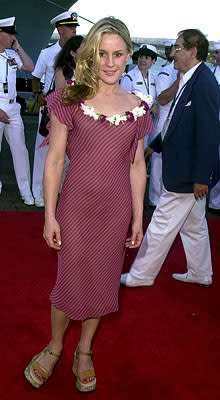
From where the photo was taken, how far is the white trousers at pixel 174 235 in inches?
123

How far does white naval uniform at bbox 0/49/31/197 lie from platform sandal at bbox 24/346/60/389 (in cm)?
316

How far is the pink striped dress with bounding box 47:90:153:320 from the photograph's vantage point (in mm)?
1933

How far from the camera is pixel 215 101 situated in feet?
9.52

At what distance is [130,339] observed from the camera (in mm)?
2676

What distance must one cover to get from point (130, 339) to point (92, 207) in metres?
1.03

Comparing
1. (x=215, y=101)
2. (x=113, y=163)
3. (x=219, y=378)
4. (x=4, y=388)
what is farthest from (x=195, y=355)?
(x=215, y=101)

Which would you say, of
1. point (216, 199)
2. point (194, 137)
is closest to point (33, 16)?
point (216, 199)

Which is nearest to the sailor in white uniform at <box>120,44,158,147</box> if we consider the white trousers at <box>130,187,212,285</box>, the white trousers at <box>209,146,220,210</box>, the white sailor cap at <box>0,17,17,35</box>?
the white trousers at <box>209,146,220,210</box>

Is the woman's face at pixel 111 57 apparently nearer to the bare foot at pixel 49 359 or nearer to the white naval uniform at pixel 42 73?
the bare foot at pixel 49 359

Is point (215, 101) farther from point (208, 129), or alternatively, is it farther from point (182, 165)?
point (182, 165)

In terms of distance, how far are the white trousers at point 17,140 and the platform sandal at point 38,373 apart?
10.4ft

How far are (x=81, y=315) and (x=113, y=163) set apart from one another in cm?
68

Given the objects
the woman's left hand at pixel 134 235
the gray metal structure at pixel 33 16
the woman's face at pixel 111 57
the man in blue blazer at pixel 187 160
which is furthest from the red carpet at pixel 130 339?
the gray metal structure at pixel 33 16

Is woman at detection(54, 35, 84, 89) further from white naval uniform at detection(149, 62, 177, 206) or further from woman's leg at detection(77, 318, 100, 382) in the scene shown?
woman's leg at detection(77, 318, 100, 382)
